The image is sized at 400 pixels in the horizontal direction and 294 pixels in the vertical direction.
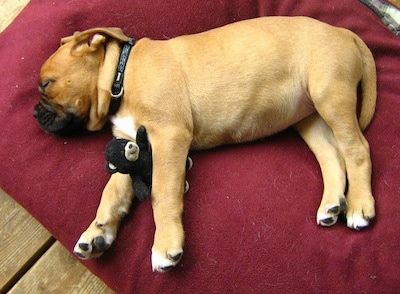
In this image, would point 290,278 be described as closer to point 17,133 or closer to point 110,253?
point 110,253

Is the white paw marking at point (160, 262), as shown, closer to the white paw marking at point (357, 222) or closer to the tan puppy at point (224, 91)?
the tan puppy at point (224, 91)

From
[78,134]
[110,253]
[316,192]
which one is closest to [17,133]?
[78,134]

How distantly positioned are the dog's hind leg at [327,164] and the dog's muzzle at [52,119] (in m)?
1.21

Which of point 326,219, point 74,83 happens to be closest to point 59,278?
point 74,83

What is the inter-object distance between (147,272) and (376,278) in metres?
0.99

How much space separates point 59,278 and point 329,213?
4.86ft

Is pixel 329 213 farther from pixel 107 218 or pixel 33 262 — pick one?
pixel 33 262

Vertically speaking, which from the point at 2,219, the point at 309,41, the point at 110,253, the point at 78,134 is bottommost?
the point at 2,219

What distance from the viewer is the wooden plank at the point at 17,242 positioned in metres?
2.71

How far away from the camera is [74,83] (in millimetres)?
2475

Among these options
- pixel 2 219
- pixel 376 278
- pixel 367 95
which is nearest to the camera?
pixel 376 278

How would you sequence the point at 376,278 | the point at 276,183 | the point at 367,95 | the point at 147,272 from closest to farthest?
the point at 376,278 < the point at 147,272 < the point at 276,183 < the point at 367,95

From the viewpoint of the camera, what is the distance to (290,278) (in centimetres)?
212

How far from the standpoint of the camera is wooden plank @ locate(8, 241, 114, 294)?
2.65 metres
